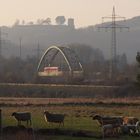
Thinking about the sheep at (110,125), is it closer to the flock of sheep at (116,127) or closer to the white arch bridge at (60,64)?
the flock of sheep at (116,127)

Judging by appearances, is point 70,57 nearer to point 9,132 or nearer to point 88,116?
point 88,116

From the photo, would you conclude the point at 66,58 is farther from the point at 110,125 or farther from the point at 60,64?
the point at 110,125

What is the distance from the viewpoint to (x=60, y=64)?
580ft

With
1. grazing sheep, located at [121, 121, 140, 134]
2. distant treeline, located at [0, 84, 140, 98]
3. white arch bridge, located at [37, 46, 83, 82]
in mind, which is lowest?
distant treeline, located at [0, 84, 140, 98]

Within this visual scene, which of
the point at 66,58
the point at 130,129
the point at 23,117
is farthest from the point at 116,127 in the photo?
the point at 66,58

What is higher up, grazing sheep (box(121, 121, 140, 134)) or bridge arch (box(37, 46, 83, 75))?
bridge arch (box(37, 46, 83, 75))

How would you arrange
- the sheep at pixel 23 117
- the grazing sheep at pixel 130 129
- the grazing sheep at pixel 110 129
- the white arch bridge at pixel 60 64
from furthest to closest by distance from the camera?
the white arch bridge at pixel 60 64 < the sheep at pixel 23 117 < the grazing sheep at pixel 130 129 < the grazing sheep at pixel 110 129

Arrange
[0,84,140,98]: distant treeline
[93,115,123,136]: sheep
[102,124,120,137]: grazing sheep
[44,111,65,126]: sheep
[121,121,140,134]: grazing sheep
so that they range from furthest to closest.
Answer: [0,84,140,98]: distant treeline
[44,111,65,126]: sheep
[121,121,140,134]: grazing sheep
[93,115,123,136]: sheep
[102,124,120,137]: grazing sheep

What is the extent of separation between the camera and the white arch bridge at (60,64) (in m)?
138

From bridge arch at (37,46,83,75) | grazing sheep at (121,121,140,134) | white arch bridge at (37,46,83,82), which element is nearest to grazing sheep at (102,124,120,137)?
grazing sheep at (121,121,140,134)

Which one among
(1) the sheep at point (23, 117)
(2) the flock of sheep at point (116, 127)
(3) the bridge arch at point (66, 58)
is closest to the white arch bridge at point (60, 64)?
(3) the bridge arch at point (66, 58)

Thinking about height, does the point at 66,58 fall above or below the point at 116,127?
above

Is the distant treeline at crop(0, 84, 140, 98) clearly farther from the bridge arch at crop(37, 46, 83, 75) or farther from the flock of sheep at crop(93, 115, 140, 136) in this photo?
the flock of sheep at crop(93, 115, 140, 136)

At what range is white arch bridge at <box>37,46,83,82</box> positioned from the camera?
138 meters
